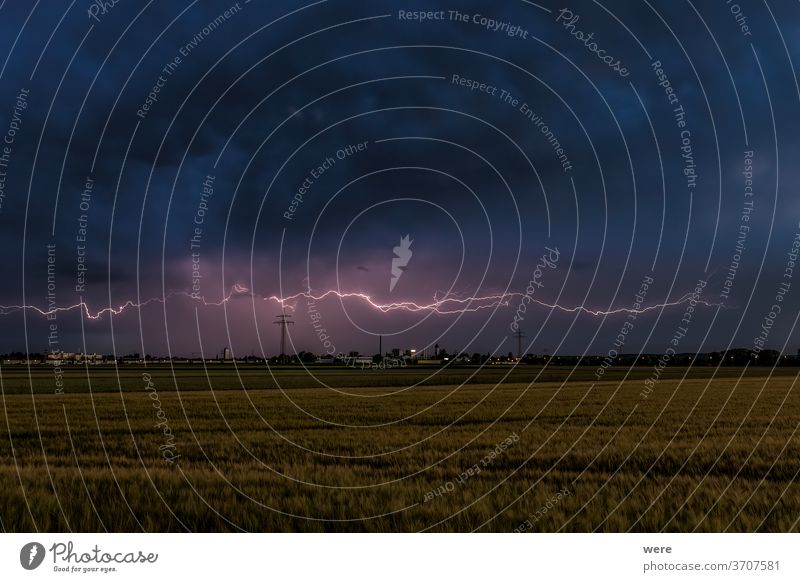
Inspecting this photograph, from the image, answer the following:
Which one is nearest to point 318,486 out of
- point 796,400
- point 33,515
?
point 33,515

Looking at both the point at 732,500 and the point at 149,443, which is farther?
the point at 149,443

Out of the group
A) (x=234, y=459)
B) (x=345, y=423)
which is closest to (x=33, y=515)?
(x=234, y=459)

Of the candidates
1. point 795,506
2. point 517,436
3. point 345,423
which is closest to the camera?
point 795,506

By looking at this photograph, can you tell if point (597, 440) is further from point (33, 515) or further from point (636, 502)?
point (33, 515)

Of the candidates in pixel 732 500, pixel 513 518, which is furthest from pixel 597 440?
pixel 513 518

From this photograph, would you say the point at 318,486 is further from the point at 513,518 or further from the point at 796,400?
the point at 796,400

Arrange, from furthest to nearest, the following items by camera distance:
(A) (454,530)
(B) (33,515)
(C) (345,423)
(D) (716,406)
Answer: (D) (716,406)
(C) (345,423)
(B) (33,515)
(A) (454,530)

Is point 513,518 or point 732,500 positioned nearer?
point 513,518

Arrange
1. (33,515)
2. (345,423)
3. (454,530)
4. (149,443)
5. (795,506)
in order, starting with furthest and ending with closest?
(345,423) → (149,443) → (795,506) → (33,515) → (454,530)

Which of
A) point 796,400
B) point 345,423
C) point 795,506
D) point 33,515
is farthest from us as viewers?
point 796,400
